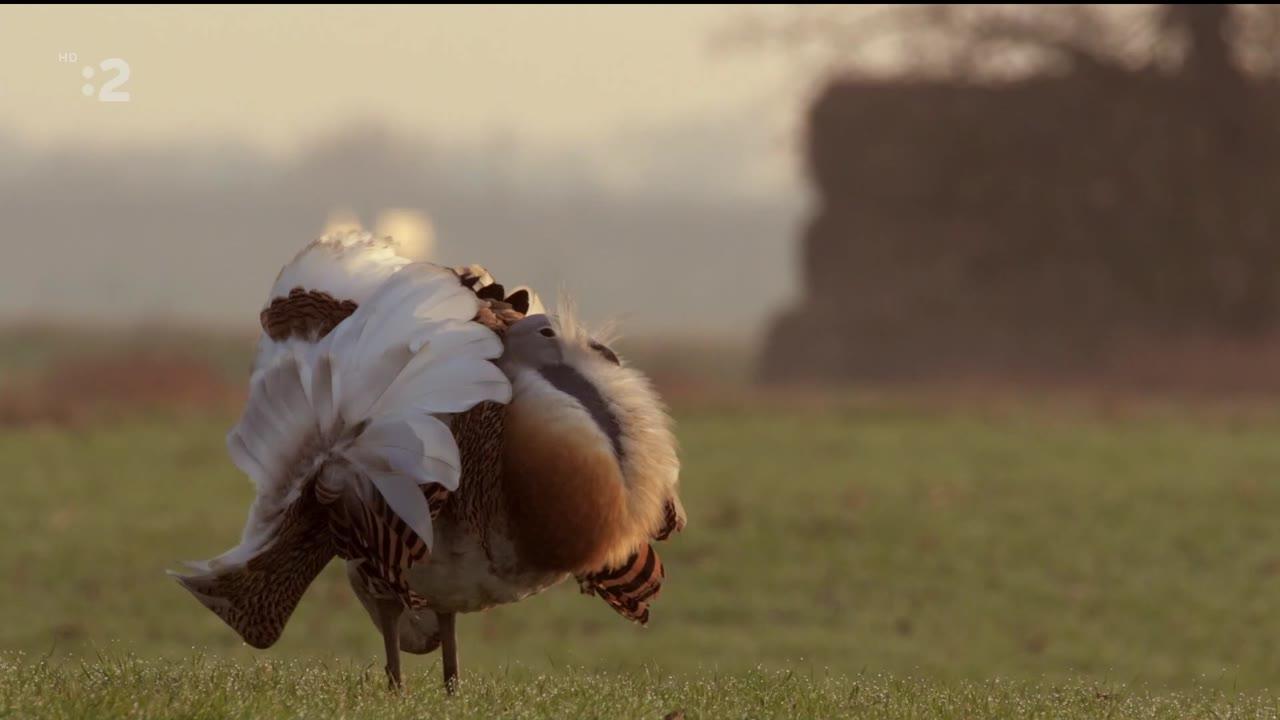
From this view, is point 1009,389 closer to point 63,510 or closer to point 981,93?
point 981,93

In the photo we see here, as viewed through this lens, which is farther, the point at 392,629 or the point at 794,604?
the point at 794,604

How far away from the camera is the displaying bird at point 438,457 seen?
5965 millimetres

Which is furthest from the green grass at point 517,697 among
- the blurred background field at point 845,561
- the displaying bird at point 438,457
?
the blurred background field at point 845,561

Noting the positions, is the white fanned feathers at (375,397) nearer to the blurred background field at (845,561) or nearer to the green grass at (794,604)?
the green grass at (794,604)

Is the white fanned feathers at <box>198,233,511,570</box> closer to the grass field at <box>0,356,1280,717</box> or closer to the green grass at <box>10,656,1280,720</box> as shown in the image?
the green grass at <box>10,656,1280,720</box>

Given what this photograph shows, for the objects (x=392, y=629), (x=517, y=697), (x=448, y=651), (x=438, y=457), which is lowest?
(x=517, y=697)

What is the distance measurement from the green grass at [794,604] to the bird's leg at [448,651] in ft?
0.52

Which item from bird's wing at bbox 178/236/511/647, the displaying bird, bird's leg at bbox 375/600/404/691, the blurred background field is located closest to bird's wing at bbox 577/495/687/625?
the displaying bird

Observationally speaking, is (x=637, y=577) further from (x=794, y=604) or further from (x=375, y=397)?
(x=794, y=604)

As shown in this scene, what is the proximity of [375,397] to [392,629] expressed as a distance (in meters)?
1.14

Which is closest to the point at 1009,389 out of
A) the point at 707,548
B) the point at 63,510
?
the point at 707,548

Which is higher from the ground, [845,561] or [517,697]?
[517,697]

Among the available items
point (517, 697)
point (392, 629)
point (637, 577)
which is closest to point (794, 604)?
point (637, 577)

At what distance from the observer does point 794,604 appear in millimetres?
13820
